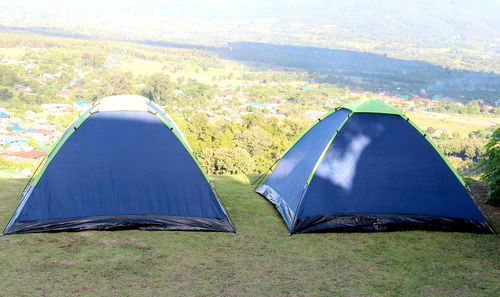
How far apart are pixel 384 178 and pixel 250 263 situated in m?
2.45

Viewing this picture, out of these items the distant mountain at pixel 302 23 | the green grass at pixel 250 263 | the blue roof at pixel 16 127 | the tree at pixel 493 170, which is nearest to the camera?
the green grass at pixel 250 263

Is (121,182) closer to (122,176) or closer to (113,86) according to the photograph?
(122,176)

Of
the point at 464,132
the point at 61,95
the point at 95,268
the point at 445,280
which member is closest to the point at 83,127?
the point at 95,268

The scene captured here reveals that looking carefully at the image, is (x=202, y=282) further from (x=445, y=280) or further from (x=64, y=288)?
(x=445, y=280)

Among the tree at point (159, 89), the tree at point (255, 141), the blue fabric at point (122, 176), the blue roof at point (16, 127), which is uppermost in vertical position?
the blue fabric at point (122, 176)

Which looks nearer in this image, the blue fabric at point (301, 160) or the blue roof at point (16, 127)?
the blue fabric at point (301, 160)

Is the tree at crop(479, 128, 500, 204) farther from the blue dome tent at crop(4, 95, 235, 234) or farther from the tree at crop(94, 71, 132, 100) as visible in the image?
the tree at crop(94, 71, 132, 100)

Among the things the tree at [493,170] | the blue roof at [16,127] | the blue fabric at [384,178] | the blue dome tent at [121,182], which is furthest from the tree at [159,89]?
the blue fabric at [384,178]

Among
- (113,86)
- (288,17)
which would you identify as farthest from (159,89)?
(288,17)

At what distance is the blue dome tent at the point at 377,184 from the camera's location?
6.19 meters

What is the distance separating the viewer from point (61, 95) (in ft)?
177

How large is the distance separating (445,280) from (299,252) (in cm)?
160

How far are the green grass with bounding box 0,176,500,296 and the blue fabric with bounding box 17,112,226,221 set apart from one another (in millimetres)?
354

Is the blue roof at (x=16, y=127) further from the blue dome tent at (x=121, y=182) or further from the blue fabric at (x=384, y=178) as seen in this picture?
the blue fabric at (x=384, y=178)
